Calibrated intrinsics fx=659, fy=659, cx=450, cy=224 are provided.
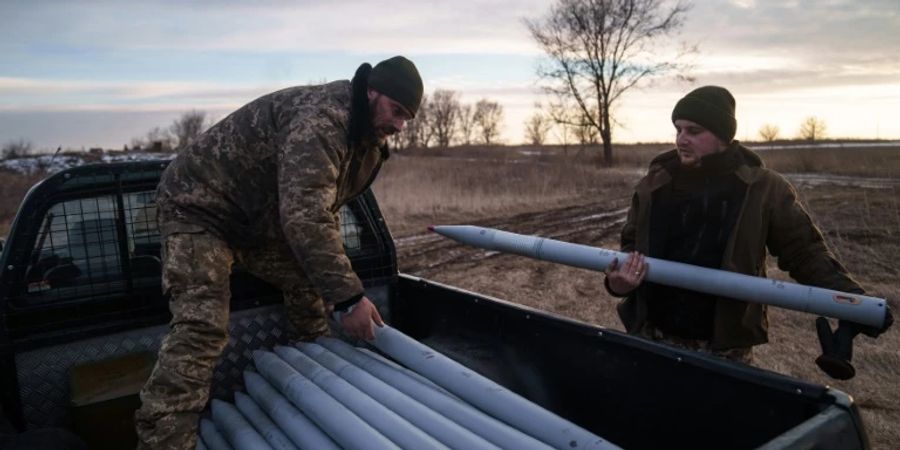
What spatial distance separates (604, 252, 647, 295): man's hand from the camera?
2.91m

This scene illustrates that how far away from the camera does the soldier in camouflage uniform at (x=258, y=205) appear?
252 cm

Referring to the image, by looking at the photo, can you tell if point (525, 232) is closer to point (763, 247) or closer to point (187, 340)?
point (763, 247)

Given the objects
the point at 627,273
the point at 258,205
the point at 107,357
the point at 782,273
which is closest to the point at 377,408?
the point at 258,205

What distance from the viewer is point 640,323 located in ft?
10.2

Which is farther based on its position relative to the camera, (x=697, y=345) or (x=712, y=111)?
(x=697, y=345)

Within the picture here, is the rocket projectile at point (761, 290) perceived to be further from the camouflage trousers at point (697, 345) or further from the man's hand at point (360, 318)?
the man's hand at point (360, 318)

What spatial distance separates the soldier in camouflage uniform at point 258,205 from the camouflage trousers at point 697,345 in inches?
52.0

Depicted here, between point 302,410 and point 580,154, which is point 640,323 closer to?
point 302,410

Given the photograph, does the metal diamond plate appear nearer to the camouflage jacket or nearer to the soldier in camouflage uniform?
the soldier in camouflage uniform

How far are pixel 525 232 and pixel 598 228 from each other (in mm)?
1471

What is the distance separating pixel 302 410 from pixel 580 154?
109 ft

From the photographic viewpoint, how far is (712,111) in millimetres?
2781

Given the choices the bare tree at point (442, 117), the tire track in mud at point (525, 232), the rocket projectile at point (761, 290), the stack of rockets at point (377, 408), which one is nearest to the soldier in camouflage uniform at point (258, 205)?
the stack of rockets at point (377, 408)

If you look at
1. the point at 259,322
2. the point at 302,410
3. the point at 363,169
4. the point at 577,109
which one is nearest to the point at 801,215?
the point at 363,169
